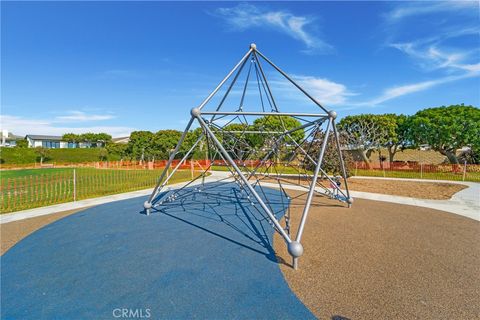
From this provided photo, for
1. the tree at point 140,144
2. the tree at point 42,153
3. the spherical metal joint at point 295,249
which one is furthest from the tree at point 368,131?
the tree at point 42,153

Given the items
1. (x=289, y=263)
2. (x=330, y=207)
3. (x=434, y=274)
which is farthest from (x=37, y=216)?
(x=434, y=274)

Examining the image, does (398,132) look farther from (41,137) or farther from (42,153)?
(41,137)

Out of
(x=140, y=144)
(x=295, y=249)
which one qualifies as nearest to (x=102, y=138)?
(x=140, y=144)

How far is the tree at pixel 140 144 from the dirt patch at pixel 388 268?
151 feet

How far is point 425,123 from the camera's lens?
98.0 feet

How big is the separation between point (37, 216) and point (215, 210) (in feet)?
24.7

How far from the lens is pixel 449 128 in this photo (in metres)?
27.2

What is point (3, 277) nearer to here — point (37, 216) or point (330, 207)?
point (37, 216)

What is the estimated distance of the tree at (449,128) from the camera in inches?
1038

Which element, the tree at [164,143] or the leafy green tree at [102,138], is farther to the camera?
the leafy green tree at [102,138]

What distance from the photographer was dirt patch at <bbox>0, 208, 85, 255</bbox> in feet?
23.3

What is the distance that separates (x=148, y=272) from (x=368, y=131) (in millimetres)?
39938

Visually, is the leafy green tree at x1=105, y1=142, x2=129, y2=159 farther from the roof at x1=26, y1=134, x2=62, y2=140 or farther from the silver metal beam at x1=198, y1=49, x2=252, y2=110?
the silver metal beam at x1=198, y1=49, x2=252, y2=110

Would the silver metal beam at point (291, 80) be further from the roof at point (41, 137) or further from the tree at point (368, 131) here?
the roof at point (41, 137)
